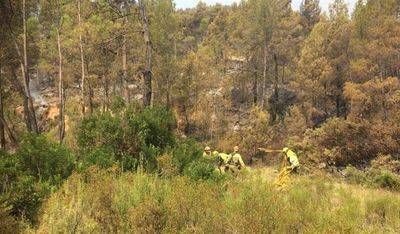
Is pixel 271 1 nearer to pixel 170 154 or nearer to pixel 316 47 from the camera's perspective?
pixel 316 47

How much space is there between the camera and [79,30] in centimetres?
3123

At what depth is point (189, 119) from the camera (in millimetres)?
44562

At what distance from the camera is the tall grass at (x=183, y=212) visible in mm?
6258

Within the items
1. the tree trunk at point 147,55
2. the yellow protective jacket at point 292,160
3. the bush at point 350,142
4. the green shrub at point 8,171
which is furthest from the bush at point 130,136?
the bush at point 350,142

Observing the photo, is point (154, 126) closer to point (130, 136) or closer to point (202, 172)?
point (130, 136)

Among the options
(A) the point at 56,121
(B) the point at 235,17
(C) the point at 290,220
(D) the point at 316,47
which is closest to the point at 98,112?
(C) the point at 290,220

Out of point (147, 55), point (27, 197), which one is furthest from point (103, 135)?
point (147, 55)

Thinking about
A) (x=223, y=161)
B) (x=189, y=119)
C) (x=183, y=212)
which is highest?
(x=183, y=212)

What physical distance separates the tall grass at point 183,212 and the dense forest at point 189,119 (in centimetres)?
3

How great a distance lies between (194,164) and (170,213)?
11.8 feet

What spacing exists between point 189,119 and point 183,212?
124 feet

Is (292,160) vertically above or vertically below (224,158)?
above

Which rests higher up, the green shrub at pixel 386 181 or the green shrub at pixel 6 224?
Result: the green shrub at pixel 6 224

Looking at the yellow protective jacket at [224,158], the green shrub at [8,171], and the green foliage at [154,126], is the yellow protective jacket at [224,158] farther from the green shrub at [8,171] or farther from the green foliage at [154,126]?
the green shrub at [8,171]
